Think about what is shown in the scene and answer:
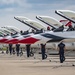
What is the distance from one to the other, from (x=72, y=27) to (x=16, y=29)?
2470 cm

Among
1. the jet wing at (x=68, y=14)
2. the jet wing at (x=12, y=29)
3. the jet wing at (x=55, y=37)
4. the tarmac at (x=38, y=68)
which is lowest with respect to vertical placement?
the tarmac at (x=38, y=68)

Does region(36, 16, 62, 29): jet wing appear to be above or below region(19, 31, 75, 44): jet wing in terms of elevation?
above

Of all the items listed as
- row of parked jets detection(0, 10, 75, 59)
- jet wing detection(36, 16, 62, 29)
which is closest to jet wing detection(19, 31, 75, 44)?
row of parked jets detection(0, 10, 75, 59)

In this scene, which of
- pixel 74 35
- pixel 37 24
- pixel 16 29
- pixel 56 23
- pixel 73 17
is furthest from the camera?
pixel 16 29

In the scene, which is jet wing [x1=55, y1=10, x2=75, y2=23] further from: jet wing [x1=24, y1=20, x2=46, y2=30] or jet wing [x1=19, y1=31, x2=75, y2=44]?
jet wing [x1=24, y1=20, x2=46, y2=30]

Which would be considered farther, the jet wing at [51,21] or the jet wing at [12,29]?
the jet wing at [12,29]

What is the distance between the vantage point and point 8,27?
52.0 metres

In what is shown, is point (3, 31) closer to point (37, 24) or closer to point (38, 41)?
point (37, 24)

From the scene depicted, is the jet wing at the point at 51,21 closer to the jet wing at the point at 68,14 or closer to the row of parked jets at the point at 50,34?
the row of parked jets at the point at 50,34

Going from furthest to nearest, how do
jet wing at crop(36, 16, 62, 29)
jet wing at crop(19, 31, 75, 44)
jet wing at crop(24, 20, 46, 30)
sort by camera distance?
jet wing at crop(24, 20, 46, 30) < jet wing at crop(36, 16, 62, 29) < jet wing at crop(19, 31, 75, 44)

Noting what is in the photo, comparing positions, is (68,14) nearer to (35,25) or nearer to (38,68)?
(38,68)

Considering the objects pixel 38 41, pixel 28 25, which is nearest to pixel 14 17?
pixel 28 25

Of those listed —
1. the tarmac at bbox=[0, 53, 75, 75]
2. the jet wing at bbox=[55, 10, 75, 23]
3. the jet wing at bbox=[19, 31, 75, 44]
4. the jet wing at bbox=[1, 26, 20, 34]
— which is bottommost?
the tarmac at bbox=[0, 53, 75, 75]

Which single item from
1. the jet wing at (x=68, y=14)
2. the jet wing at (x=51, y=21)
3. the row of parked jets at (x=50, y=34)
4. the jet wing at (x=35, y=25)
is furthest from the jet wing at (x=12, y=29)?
the jet wing at (x=68, y=14)
